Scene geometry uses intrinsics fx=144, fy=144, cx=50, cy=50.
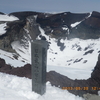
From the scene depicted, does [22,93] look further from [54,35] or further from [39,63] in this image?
[54,35]

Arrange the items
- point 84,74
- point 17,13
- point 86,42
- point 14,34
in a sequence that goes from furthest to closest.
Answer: point 17,13 → point 86,42 → point 14,34 → point 84,74

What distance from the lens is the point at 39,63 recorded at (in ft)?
13.6

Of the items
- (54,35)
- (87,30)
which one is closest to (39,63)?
(54,35)

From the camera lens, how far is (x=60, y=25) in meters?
48.3

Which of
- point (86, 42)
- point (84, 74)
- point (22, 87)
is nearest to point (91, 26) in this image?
point (86, 42)

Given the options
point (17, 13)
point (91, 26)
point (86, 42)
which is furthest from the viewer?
point (17, 13)

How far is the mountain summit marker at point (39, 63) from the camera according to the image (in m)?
4.05

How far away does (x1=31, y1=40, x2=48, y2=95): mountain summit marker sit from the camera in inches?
159

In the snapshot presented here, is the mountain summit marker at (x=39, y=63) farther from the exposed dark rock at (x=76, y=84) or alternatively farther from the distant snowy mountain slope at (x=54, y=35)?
the distant snowy mountain slope at (x=54, y=35)

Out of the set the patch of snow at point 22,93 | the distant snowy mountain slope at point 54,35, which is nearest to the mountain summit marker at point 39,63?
the patch of snow at point 22,93

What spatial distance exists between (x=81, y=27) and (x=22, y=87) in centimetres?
4446

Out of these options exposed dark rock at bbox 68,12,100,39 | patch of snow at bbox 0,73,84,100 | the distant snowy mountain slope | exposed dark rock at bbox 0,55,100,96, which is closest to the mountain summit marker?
patch of snow at bbox 0,73,84,100

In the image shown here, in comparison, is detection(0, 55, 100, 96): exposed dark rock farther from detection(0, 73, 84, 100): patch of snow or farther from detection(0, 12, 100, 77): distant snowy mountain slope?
detection(0, 12, 100, 77): distant snowy mountain slope

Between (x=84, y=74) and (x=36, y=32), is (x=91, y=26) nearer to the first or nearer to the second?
(x=36, y=32)
